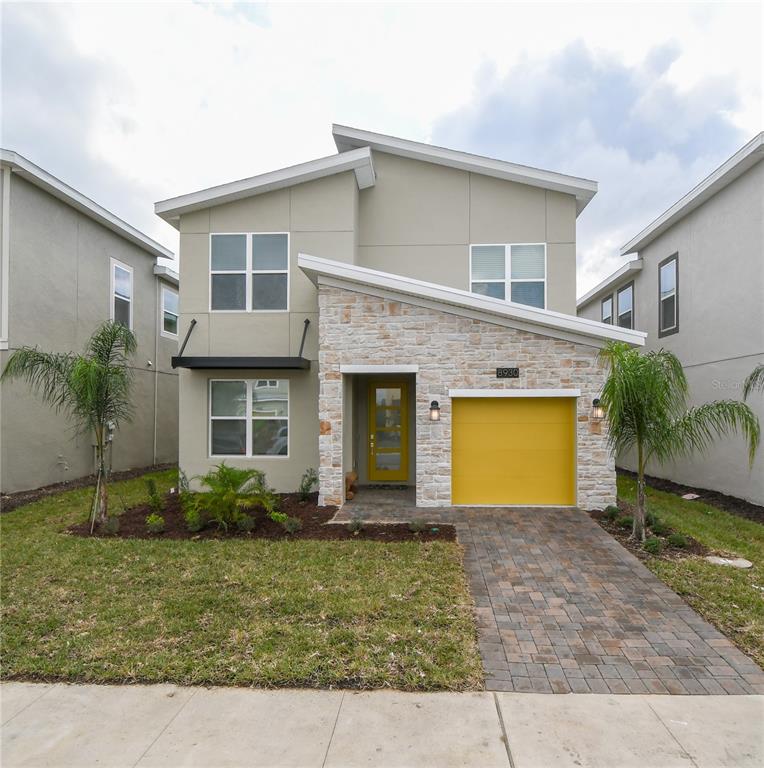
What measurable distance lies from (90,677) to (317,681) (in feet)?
5.95

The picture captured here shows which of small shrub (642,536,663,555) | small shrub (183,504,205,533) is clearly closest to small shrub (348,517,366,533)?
small shrub (183,504,205,533)

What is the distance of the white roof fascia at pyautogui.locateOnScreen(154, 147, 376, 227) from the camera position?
9891mm

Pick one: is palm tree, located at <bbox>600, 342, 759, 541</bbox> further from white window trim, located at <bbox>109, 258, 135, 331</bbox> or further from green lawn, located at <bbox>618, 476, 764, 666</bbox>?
white window trim, located at <bbox>109, 258, 135, 331</bbox>

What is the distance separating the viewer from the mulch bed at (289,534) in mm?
7016

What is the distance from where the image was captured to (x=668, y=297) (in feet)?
42.3

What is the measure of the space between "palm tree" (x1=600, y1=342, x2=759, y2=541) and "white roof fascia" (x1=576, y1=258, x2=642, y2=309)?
896cm

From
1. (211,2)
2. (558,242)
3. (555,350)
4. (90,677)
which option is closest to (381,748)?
(90,677)

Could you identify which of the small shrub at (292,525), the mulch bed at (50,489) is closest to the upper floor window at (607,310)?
the small shrub at (292,525)

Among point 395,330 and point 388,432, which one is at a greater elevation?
point 395,330

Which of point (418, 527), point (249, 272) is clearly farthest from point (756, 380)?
point (249, 272)

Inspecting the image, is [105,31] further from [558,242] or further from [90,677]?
[90,677]

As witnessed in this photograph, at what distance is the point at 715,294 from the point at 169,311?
16.7m

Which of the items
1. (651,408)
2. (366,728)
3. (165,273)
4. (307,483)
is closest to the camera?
(366,728)

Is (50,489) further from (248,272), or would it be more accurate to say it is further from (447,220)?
(447,220)
